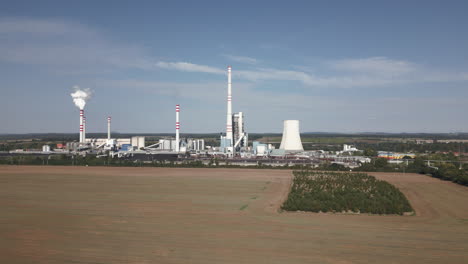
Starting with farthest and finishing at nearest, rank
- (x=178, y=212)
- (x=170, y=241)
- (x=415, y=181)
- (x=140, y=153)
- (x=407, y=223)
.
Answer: (x=140, y=153)
(x=415, y=181)
(x=178, y=212)
(x=407, y=223)
(x=170, y=241)

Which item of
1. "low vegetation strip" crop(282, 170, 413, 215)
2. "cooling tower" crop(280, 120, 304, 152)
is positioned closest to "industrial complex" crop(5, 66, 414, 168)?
"cooling tower" crop(280, 120, 304, 152)

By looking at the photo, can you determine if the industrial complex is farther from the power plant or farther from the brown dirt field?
the brown dirt field

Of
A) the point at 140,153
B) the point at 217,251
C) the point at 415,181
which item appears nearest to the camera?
the point at 217,251

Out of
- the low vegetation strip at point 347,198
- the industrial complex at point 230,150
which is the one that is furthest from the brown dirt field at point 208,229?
the industrial complex at point 230,150

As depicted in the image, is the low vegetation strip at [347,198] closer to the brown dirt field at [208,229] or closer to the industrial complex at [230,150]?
the brown dirt field at [208,229]

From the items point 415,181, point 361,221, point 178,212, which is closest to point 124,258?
point 178,212

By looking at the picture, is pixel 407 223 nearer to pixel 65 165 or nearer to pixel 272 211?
pixel 272 211

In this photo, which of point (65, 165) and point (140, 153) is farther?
point (140, 153)
